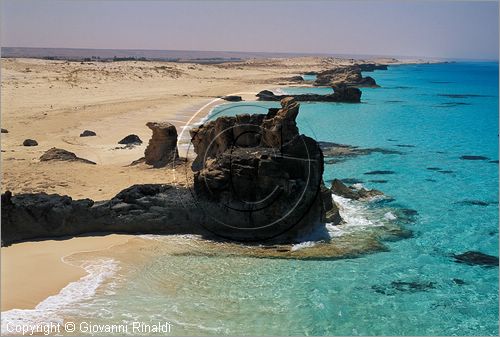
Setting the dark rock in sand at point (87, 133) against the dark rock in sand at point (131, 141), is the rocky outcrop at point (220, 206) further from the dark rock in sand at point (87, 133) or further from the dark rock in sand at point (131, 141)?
the dark rock in sand at point (87, 133)

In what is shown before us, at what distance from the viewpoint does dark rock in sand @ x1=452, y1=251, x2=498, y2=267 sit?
14.4m

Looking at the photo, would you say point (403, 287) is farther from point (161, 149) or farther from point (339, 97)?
point (339, 97)

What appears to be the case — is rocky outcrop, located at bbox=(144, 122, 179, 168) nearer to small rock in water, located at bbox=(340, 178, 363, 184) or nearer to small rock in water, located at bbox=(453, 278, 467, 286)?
small rock in water, located at bbox=(340, 178, 363, 184)

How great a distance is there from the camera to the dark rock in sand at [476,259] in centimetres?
1441

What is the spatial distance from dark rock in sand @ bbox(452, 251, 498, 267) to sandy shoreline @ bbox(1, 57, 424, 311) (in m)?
9.34

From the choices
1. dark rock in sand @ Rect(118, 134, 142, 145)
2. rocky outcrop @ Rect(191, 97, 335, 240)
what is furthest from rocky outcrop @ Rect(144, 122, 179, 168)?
rocky outcrop @ Rect(191, 97, 335, 240)

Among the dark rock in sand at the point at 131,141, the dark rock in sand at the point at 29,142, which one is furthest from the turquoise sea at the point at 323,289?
the dark rock in sand at the point at 29,142

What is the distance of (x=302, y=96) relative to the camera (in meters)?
55.4

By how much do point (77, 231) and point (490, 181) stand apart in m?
19.1

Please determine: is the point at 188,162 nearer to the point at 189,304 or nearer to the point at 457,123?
the point at 189,304

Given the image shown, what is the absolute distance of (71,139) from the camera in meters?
26.0

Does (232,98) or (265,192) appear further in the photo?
(232,98)

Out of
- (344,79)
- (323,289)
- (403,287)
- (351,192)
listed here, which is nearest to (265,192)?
(323,289)

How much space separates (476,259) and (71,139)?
19.6m
